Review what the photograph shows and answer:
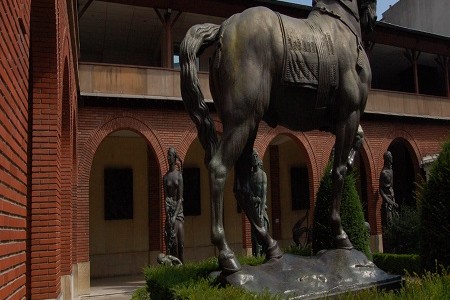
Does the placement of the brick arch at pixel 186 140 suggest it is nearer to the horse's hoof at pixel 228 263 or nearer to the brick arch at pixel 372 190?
the brick arch at pixel 372 190

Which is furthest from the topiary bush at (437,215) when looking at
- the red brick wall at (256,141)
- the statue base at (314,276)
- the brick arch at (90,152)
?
the brick arch at (90,152)

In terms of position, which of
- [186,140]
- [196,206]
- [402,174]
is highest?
[186,140]

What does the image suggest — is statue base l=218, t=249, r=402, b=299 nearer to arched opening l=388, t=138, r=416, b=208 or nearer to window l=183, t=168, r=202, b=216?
window l=183, t=168, r=202, b=216

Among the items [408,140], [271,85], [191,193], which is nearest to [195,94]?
[271,85]

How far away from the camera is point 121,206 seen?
1956 cm

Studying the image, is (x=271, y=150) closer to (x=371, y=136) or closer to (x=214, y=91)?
(x=371, y=136)

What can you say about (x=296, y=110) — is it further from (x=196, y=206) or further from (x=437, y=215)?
(x=196, y=206)

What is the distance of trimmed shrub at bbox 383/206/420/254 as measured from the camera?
15219mm

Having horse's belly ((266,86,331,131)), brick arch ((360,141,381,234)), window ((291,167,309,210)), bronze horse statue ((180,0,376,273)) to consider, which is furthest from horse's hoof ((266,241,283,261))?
window ((291,167,309,210))

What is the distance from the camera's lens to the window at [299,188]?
75.5ft

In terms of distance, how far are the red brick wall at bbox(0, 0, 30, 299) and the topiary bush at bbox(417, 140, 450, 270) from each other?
13.3 ft

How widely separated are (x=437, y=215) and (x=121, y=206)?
615 inches

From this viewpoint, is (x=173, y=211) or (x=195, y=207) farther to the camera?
(x=195, y=207)

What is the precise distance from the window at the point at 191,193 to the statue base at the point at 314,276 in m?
16.5
